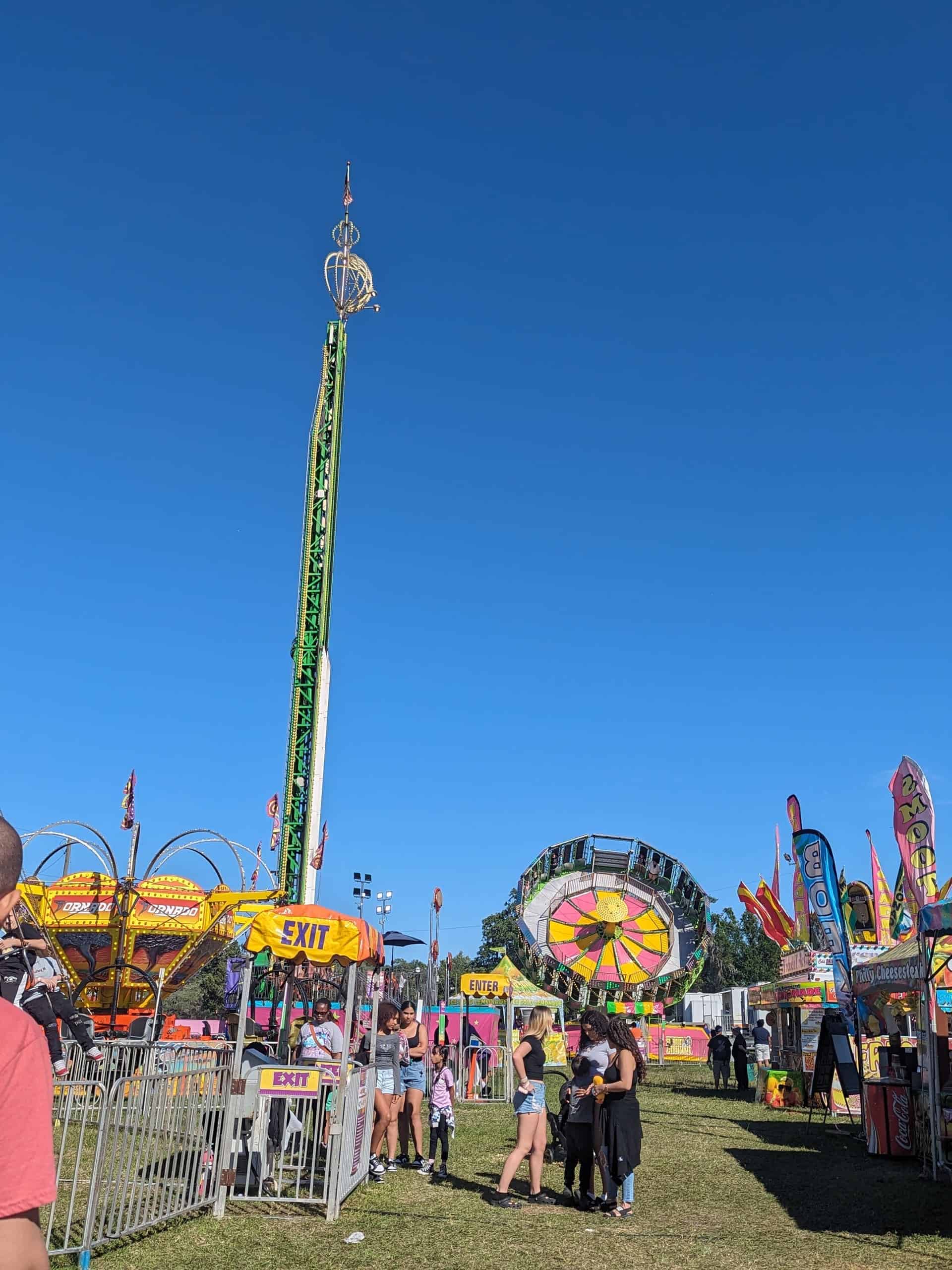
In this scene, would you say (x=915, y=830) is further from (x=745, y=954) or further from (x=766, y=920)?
(x=745, y=954)

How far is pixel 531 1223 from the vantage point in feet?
30.4

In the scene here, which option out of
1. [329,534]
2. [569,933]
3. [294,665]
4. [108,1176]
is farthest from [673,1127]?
[329,534]

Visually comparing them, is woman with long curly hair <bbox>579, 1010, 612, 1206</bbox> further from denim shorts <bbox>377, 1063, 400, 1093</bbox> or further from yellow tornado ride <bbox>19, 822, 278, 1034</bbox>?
yellow tornado ride <bbox>19, 822, 278, 1034</bbox>

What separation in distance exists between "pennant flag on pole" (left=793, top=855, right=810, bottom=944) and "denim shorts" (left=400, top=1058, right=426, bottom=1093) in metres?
13.3

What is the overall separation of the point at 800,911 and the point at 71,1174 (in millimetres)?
20301

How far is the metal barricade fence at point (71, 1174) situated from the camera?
23.9ft

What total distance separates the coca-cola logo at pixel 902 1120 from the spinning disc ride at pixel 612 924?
65.4 feet

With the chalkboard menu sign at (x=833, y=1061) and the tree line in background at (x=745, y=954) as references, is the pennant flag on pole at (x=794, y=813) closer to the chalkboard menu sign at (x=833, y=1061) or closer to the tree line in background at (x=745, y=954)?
the chalkboard menu sign at (x=833, y=1061)

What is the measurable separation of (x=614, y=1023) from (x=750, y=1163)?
5147mm

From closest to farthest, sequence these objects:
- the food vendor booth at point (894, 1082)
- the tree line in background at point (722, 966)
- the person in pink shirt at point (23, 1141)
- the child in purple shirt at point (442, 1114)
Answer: the person in pink shirt at point (23, 1141) → the child in purple shirt at point (442, 1114) → the food vendor booth at point (894, 1082) → the tree line in background at point (722, 966)

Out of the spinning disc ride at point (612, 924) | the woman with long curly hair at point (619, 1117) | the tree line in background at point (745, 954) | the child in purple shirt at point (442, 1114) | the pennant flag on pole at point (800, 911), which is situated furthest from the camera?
the tree line in background at point (745, 954)

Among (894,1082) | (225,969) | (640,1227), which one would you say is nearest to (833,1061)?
(894,1082)

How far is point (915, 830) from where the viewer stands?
18844 millimetres

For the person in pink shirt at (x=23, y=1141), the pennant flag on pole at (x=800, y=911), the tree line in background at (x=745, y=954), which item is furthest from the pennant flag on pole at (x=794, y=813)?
the tree line in background at (x=745, y=954)
